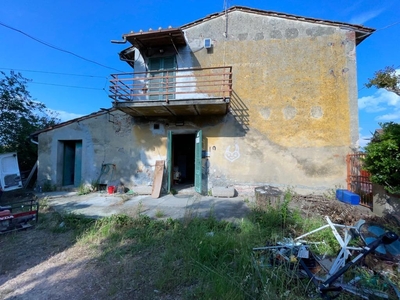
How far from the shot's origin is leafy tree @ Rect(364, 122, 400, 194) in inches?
179

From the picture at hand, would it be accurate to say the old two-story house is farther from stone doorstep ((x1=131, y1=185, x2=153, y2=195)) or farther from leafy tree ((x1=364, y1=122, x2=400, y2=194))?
leafy tree ((x1=364, y1=122, x2=400, y2=194))

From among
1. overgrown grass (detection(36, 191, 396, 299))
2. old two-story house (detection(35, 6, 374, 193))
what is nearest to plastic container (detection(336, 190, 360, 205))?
old two-story house (detection(35, 6, 374, 193))

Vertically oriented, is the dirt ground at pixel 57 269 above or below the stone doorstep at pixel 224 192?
below

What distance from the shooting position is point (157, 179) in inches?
319

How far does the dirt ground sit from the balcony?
4.66m

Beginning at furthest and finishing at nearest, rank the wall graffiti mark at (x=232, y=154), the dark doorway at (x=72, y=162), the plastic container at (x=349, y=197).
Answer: the dark doorway at (x=72, y=162), the wall graffiti mark at (x=232, y=154), the plastic container at (x=349, y=197)

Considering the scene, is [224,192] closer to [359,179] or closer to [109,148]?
[359,179]

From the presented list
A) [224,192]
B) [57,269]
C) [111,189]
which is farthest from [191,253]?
[111,189]

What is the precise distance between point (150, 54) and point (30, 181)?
8842 millimetres

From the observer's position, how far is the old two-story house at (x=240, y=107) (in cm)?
745

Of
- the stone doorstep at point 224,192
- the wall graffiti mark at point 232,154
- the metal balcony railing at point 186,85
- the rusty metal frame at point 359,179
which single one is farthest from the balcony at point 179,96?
the rusty metal frame at point 359,179

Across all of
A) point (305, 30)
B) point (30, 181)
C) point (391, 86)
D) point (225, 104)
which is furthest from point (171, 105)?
point (30, 181)

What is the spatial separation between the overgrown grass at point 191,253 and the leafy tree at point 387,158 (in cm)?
200

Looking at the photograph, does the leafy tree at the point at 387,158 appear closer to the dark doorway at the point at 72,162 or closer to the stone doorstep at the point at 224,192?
the stone doorstep at the point at 224,192
